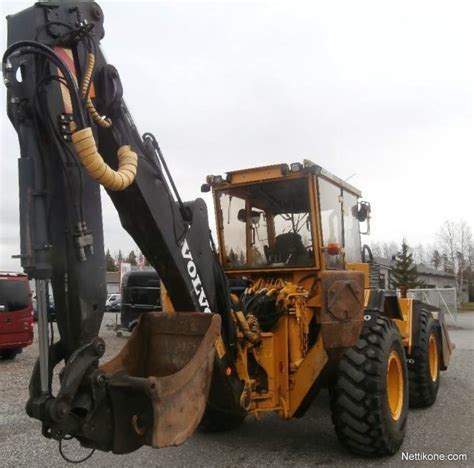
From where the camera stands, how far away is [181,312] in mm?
4160

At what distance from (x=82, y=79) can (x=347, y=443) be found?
12.4ft

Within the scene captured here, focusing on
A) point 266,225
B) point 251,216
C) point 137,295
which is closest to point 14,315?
point 137,295

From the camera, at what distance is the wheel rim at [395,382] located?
18.4ft

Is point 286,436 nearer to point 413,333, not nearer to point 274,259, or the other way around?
point 274,259

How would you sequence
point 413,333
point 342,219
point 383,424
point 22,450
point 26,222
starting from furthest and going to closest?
1. point 413,333
2. point 342,219
3. point 22,450
4. point 383,424
5. point 26,222

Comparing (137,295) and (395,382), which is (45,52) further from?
(137,295)

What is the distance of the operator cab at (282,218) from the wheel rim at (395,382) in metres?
1.13

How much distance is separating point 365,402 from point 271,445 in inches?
44.6

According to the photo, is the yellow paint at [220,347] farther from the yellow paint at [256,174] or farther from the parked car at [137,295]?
the parked car at [137,295]

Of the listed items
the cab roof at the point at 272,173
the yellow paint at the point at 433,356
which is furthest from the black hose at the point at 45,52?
the yellow paint at the point at 433,356

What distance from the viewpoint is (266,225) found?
6039 mm

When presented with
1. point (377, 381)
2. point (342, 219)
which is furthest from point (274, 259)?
point (377, 381)

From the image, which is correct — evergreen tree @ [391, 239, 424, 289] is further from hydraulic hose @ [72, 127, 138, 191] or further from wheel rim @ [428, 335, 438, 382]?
hydraulic hose @ [72, 127, 138, 191]

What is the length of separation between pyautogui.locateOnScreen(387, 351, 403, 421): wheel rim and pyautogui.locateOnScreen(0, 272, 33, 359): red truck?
32.7 feet
